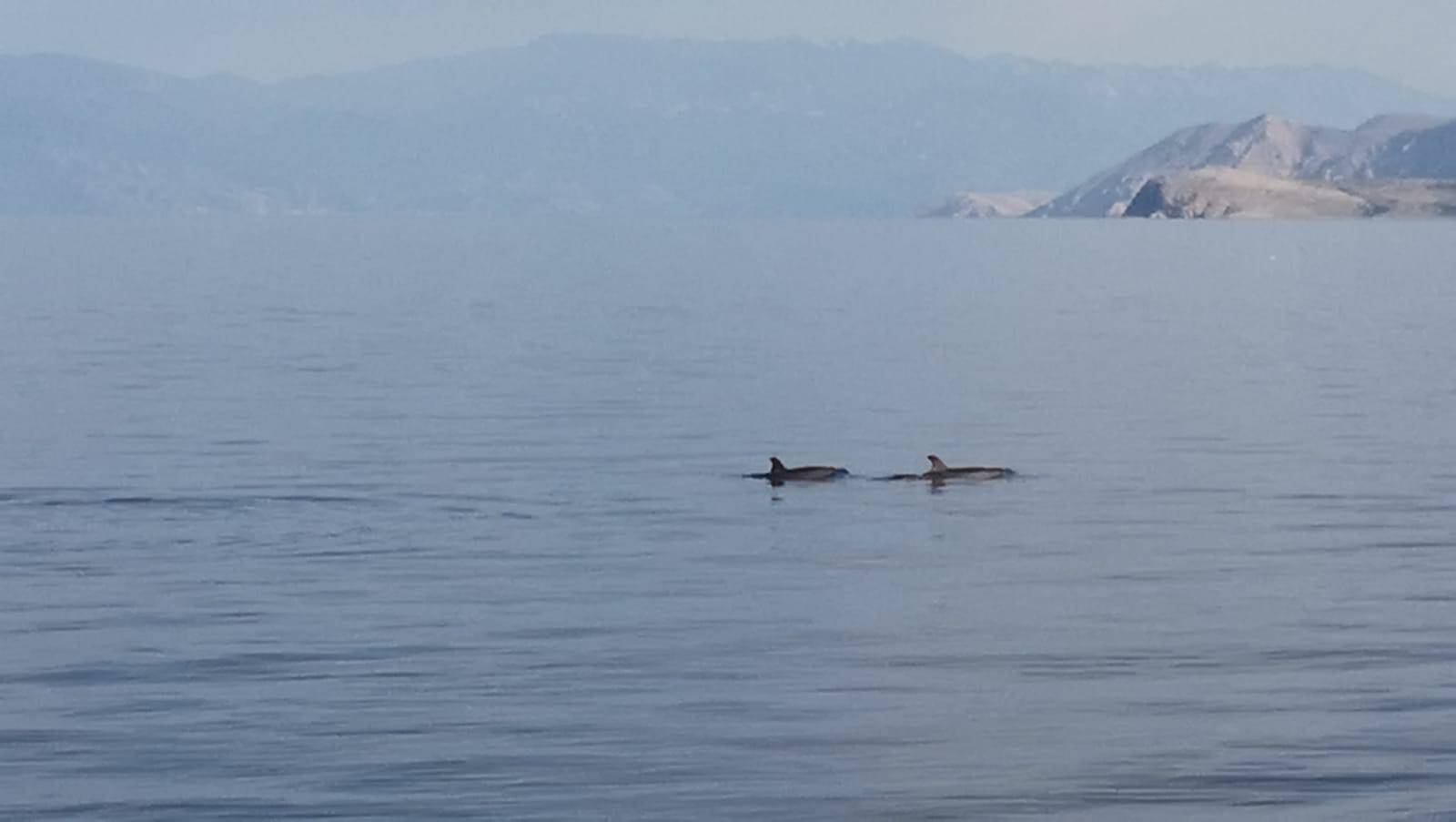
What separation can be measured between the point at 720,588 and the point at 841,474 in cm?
969

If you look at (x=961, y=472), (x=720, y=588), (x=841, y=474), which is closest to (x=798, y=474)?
(x=841, y=474)

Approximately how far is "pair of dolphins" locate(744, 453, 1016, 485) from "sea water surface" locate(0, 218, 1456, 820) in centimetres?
30

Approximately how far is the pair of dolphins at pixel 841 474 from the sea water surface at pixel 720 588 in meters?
0.30

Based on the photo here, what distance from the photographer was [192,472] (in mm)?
37094

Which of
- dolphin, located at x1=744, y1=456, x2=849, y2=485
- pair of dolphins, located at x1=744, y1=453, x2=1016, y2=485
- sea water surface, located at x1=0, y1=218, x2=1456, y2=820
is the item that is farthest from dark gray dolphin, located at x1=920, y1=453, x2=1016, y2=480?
dolphin, located at x1=744, y1=456, x2=849, y2=485

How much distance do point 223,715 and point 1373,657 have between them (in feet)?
31.3

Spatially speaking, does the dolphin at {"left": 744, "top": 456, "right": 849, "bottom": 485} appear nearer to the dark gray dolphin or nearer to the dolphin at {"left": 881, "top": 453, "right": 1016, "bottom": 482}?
the dolphin at {"left": 881, "top": 453, "right": 1016, "bottom": 482}

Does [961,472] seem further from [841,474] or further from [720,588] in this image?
[720,588]

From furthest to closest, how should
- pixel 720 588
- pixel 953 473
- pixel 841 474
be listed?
pixel 841 474 < pixel 953 473 < pixel 720 588

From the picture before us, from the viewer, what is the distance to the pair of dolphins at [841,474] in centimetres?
3553

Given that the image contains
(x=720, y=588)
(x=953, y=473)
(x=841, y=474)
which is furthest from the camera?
(x=841, y=474)

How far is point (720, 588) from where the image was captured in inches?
1061

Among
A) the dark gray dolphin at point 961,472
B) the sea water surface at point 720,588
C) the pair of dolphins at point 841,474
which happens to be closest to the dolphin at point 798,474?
the pair of dolphins at point 841,474

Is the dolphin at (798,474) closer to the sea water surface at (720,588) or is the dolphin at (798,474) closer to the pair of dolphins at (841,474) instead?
the pair of dolphins at (841,474)
